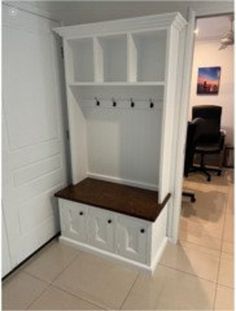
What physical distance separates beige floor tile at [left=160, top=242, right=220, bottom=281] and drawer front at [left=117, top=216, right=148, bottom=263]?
0.29m

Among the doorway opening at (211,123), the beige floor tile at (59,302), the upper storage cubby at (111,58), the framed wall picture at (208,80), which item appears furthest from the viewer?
the framed wall picture at (208,80)

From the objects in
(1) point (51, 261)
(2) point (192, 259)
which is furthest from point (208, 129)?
(1) point (51, 261)

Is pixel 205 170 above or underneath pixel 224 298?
above

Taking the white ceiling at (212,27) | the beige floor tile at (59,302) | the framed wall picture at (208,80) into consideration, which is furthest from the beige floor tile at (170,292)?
the framed wall picture at (208,80)

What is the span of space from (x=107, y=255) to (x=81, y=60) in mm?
1855

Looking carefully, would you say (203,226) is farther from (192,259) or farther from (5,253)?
(5,253)

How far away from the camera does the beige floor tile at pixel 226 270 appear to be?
1990 millimetres

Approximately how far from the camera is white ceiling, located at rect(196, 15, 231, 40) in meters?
3.47

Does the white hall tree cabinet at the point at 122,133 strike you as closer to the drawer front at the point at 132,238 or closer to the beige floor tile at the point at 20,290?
the drawer front at the point at 132,238

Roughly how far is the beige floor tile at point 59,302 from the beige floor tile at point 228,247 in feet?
4.53

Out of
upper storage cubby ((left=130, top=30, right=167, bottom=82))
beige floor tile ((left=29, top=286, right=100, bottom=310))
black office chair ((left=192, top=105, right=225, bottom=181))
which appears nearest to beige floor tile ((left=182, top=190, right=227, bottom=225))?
black office chair ((left=192, top=105, right=225, bottom=181))

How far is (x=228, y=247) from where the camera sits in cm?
241

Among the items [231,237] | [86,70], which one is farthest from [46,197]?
[231,237]

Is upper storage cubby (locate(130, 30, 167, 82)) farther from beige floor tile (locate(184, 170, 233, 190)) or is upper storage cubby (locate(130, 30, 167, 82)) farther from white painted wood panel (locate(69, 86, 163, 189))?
beige floor tile (locate(184, 170, 233, 190))
